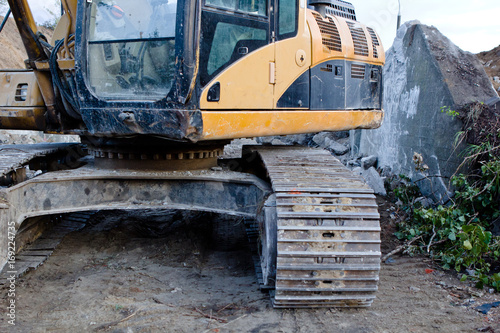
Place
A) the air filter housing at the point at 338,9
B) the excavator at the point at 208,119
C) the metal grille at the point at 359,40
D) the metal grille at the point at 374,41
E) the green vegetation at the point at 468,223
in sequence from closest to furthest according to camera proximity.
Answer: the excavator at the point at 208,119, the green vegetation at the point at 468,223, the air filter housing at the point at 338,9, the metal grille at the point at 359,40, the metal grille at the point at 374,41

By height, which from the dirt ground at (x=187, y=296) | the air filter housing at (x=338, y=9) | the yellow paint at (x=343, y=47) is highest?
the air filter housing at (x=338, y=9)

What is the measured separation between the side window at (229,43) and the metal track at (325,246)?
964 mm

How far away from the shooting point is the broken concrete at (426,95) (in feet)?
17.1

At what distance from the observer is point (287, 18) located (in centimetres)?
366

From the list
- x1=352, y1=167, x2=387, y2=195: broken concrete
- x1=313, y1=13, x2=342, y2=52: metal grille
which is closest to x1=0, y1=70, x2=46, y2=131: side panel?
x1=313, y1=13, x2=342, y2=52: metal grille

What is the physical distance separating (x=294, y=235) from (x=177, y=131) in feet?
3.54

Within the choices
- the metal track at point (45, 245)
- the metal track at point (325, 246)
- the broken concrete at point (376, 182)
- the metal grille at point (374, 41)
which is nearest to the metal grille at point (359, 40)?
the metal grille at point (374, 41)

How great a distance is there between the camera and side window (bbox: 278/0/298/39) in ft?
11.8

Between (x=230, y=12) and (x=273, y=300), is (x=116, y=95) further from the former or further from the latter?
(x=273, y=300)

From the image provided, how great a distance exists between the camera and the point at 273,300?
10.2 feet

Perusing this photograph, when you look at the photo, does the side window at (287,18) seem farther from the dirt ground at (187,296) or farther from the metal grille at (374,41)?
the dirt ground at (187,296)

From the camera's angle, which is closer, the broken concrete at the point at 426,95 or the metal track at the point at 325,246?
the metal track at the point at 325,246

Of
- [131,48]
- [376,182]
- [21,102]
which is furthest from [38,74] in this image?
[376,182]

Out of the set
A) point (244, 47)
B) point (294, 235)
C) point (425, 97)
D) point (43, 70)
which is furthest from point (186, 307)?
point (425, 97)
